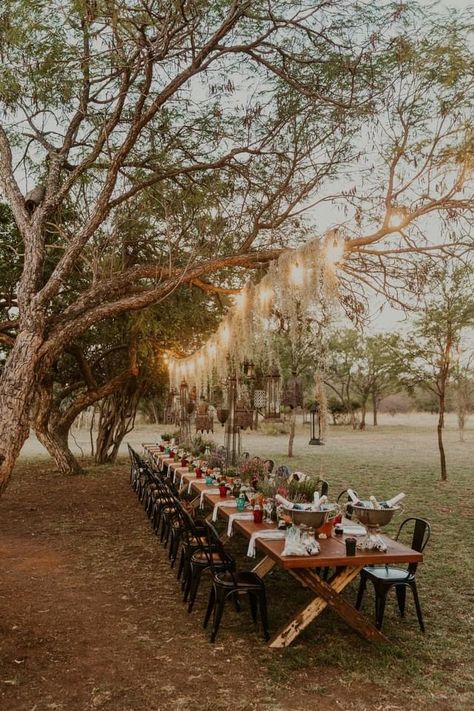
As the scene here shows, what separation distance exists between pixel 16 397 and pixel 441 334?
1155 cm

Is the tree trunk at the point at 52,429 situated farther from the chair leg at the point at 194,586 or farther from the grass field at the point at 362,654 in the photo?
the chair leg at the point at 194,586

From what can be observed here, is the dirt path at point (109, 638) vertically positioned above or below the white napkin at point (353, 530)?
below

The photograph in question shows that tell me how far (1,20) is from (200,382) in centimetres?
701

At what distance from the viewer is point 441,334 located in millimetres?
14891

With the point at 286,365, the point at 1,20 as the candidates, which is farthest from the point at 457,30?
the point at 286,365

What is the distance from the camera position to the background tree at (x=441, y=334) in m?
14.1

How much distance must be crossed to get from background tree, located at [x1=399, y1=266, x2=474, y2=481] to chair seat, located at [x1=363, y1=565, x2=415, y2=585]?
352 inches

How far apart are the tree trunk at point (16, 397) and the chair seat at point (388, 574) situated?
379 cm

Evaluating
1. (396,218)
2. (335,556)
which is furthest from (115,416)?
(335,556)

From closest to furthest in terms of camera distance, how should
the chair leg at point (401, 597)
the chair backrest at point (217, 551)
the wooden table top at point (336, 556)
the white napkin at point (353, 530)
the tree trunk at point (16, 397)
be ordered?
the wooden table top at point (336, 556) → the chair backrest at point (217, 551) → the chair leg at point (401, 597) → the white napkin at point (353, 530) → the tree trunk at point (16, 397)

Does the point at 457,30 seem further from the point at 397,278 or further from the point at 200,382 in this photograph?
the point at 200,382

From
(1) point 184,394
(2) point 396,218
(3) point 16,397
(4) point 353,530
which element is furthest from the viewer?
(1) point 184,394

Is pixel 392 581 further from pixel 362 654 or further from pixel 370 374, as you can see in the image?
pixel 370 374

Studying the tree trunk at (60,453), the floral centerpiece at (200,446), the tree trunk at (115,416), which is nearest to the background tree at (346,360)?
the tree trunk at (115,416)
